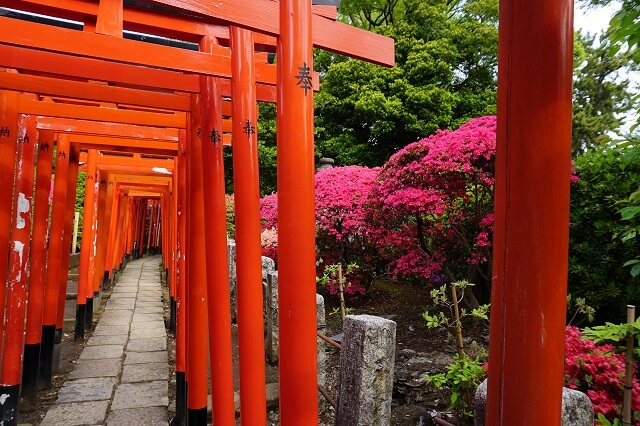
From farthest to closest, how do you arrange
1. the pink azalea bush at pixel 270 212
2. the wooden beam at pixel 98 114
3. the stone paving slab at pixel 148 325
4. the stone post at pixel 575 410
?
the pink azalea bush at pixel 270 212 → the stone paving slab at pixel 148 325 → the wooden beam at pixel 98 114 → the stone post at pixel 575 410

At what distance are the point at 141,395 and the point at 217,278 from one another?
8.72 ft

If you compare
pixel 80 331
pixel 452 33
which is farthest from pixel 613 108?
pixel 80 331

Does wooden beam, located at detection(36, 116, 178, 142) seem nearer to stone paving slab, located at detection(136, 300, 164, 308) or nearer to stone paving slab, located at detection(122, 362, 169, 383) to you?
stone paving slab, located at detection(122, 362, 169, 383)

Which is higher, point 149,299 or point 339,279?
point 339,279

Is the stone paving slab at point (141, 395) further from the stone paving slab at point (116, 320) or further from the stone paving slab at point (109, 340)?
the stone paving slab at point (116, 320)

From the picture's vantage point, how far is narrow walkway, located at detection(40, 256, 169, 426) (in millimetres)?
4082

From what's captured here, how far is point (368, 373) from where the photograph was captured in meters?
2.14

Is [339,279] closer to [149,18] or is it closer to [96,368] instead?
[149,18]

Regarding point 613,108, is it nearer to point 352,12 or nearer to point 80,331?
point 352,12

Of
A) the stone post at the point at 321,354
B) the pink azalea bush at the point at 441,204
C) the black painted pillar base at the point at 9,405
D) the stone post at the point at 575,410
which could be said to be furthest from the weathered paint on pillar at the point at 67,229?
the stone post at the point at 575,410

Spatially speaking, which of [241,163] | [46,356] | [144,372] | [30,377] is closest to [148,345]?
[144,372]

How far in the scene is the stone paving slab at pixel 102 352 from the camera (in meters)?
5.83

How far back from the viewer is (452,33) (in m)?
12.7

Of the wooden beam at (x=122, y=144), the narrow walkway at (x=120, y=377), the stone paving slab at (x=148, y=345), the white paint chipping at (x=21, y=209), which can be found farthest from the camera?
the stone paving slab at (x=148, y=345)
